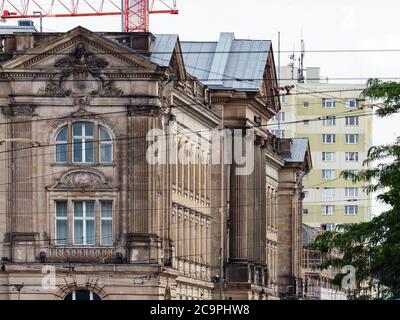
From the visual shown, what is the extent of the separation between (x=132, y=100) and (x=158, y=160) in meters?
3.02

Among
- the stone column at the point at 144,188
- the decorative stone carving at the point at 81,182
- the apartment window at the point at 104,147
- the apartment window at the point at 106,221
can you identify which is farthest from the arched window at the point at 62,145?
the stone column at the point at 144,188

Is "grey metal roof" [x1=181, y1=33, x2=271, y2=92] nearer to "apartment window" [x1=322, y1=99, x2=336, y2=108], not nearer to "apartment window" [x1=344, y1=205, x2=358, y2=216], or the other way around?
"apartment window" [x1=322, y1=99, x2=336, y2=108]

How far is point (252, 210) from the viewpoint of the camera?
108 metres

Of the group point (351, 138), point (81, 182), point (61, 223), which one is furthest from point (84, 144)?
point (351, 138)

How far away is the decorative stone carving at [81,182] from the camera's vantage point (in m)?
78.1

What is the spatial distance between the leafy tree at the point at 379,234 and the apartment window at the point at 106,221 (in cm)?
2462

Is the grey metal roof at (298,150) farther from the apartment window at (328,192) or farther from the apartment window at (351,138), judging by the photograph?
the apartment window at (328,192)

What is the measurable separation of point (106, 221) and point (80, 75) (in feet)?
21.9

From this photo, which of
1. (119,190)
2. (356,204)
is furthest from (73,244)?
(356,204)

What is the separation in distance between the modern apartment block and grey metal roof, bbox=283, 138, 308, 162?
50436 mm

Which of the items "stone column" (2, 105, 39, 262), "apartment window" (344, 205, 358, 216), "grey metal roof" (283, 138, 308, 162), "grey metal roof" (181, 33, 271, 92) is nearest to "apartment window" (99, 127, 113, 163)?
"stone column" (2, 105, 39, 262)
